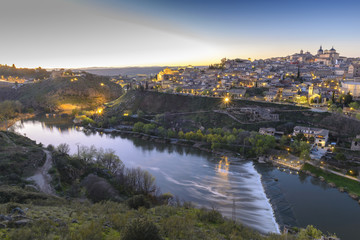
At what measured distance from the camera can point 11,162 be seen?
13.9 m

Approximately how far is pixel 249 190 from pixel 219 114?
56.1ft

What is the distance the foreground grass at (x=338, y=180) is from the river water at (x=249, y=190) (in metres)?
0.69

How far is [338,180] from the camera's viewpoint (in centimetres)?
1812

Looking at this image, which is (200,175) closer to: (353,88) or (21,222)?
(21,222)

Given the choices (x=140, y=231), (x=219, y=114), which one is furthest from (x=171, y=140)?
(x=140, y=231)

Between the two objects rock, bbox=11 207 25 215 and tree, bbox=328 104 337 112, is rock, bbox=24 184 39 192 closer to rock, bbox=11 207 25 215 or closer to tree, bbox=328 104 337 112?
rock, bbox=11 207 25 215

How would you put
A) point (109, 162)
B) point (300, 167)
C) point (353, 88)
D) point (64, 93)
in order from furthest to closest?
point (64, 93), point (353, 88), point (300, 167), point (109, 162)

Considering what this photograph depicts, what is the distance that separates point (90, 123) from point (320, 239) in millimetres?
37003

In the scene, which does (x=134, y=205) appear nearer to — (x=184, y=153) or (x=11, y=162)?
(x=11, y=162)

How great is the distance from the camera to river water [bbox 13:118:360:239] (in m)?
13.9

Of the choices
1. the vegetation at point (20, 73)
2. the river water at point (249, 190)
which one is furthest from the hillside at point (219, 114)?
the vegetation at point (20, 73)

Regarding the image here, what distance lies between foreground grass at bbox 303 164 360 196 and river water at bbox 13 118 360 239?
69cm

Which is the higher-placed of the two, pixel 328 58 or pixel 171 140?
pixel 328 58

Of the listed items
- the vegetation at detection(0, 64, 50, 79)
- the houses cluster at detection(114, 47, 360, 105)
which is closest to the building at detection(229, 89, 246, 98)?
the houses cluster at detection(114, 47, 360, 105)
